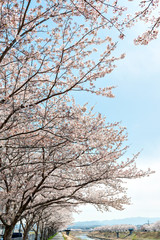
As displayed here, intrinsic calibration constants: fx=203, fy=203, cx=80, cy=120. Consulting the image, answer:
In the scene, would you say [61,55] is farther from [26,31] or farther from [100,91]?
[100,91]

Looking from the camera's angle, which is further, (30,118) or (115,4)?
(30,118)

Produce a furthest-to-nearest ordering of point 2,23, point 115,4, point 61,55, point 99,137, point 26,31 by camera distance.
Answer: point 99,137 < point 61,55 < point 26,31 < point 2,23 < point 115,4

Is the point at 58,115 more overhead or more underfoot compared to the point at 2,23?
more underfoot

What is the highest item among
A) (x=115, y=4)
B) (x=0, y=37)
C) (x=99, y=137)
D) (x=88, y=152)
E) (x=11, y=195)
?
(x=0, y=37)

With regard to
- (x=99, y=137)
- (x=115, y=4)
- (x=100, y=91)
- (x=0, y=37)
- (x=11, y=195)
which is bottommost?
(x=11, y=195)

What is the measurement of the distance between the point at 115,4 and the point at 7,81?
4.32 m

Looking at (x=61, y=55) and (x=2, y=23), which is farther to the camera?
(x=61, y=55)

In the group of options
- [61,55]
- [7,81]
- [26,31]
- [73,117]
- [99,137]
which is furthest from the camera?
[99,137]

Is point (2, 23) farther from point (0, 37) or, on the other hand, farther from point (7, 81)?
point (7, 81)

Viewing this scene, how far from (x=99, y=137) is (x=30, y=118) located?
9.04 feet

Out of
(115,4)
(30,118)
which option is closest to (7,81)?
(30,118)

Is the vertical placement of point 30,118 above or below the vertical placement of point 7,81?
below

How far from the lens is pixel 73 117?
19.4 feet

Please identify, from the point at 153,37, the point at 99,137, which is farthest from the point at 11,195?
the point at 153,37
